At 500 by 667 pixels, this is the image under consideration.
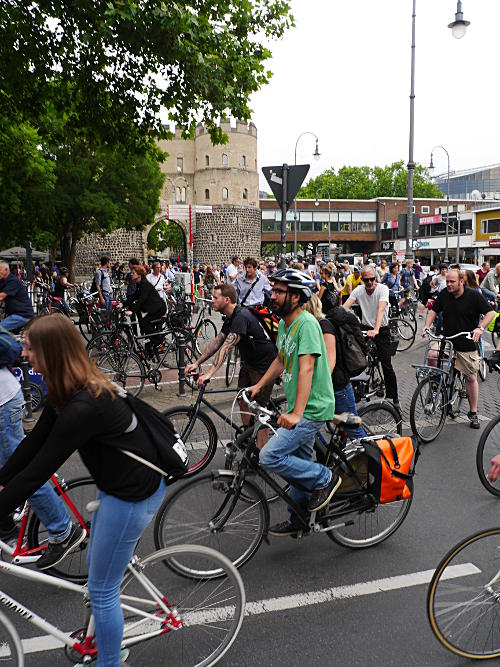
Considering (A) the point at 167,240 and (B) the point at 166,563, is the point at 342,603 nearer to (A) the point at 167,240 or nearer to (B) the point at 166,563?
(B) the point at 166,563

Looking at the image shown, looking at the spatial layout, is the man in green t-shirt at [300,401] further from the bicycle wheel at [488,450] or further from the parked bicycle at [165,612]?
the bicycle wheel at [488,450]

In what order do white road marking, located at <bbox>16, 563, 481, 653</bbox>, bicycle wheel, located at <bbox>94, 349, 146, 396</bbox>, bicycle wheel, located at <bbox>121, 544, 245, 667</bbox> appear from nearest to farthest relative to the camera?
1. bicycle wheel, located at <bbox>121, 544, 245, 667</bbox>
2. white road marking, located at <bbox>16, 563, 481, 653</bbox>
3. bicycle wheel, located at <bbox>94, 349, 146, 396</bbox>

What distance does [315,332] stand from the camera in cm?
326

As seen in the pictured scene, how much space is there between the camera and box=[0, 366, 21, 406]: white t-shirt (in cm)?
383

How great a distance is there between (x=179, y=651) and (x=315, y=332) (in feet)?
5.88

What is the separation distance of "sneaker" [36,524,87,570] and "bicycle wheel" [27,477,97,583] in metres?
0.04

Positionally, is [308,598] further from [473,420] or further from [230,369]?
[230,369]

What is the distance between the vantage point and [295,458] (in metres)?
3.34

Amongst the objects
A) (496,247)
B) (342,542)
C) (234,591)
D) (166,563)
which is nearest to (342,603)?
(342,542)

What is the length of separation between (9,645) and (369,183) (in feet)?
316

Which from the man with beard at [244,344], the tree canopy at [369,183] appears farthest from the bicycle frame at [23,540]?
the tree canopy at [369,183]

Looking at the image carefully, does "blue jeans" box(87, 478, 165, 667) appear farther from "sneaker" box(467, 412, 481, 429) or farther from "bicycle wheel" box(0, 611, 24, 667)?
"sneaker" box(467, 412, 481, 429)

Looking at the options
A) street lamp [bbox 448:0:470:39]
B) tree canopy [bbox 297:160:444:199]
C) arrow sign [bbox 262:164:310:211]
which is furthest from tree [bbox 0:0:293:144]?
tree canopy [bbox 297:160:444:199]

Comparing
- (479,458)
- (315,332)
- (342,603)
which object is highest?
(315,332)
